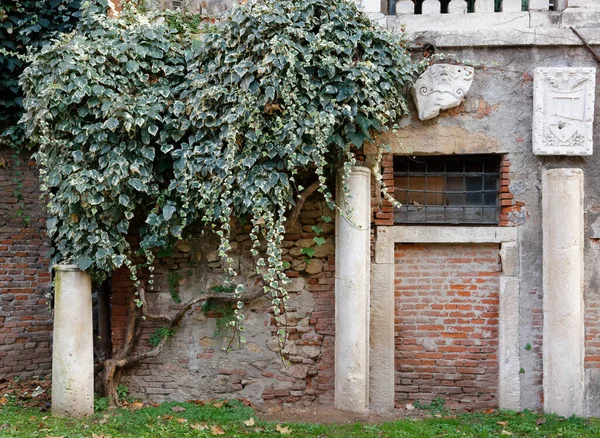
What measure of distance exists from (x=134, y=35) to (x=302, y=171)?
6.63 ft

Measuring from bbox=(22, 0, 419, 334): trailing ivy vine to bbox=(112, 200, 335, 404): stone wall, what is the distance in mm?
499

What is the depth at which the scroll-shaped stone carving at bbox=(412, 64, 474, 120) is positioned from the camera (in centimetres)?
574

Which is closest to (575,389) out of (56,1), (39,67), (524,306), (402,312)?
(524,306)

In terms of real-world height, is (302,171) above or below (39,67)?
below

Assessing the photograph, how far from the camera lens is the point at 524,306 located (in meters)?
5.81

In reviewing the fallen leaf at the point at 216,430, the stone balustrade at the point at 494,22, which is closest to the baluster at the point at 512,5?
the stone balustrade at the point at 494,22

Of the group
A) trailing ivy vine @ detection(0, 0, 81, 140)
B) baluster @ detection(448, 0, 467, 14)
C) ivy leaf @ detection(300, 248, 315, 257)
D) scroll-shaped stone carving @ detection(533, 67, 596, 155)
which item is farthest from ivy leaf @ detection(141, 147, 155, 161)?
scroll-shaped stone carving @ detection(533, 67, 596, 155)

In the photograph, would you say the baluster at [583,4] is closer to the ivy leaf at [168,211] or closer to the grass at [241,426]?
the grass at [241,426]

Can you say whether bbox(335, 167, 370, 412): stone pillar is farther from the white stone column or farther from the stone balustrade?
the white stone column

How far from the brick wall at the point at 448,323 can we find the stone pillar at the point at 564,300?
0.50m

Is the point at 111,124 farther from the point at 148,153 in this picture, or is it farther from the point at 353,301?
the point at 353,301

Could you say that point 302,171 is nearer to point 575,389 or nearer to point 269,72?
point 269,72

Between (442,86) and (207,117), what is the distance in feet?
7.27

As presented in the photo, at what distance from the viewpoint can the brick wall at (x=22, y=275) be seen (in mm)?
6945
